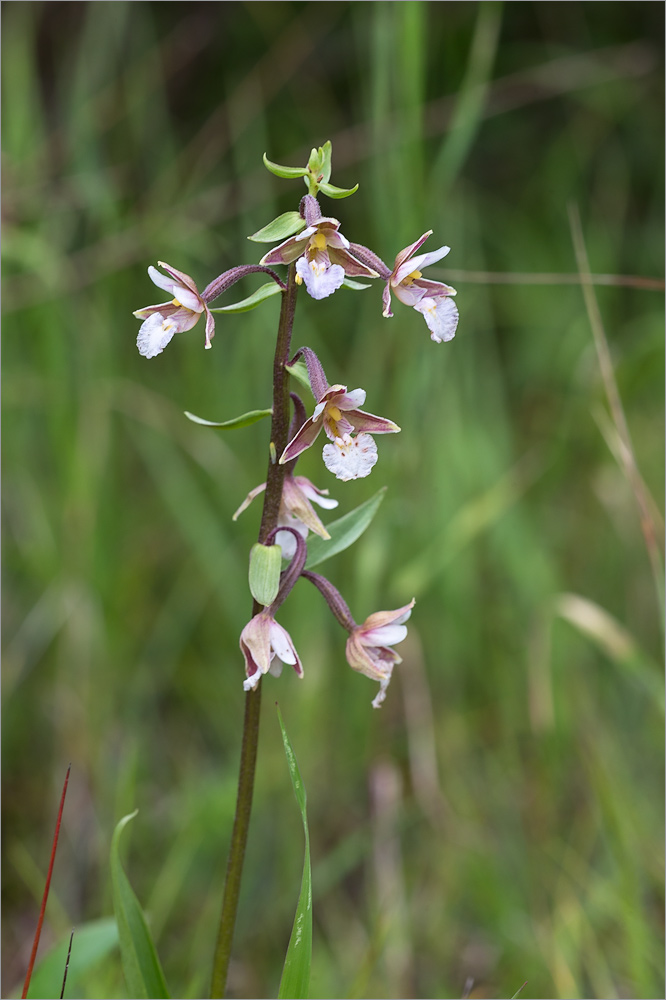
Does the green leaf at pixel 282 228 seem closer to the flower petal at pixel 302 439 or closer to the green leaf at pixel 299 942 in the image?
the flower petal at pixel 302 439

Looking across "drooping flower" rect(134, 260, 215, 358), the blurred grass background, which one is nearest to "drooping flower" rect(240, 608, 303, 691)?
"drooping flower" rect(134, 260, 215, 358)

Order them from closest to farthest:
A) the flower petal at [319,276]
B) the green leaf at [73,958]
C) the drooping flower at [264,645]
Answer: the flower petal at [319,276], the drooping flower at [264,645], the green leaf at [73,958]

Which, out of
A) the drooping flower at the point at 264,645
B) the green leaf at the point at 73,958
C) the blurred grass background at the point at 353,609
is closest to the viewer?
the drooping flower at the point at 264,645

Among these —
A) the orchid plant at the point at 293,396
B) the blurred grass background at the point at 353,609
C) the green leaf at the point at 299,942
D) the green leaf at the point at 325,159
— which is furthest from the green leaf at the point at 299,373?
the blurred grass background at the point at 353,609

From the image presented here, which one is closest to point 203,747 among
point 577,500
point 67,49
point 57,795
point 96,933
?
point 57,795

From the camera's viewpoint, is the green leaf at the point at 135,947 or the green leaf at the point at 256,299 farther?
the green leaf at the point at 135,947

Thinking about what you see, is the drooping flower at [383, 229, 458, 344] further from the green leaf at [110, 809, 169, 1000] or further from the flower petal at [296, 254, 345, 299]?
the green leaf at [110, 809, 169, 1000]

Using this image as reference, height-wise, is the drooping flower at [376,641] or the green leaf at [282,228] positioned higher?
the green leaf at [282,228]
